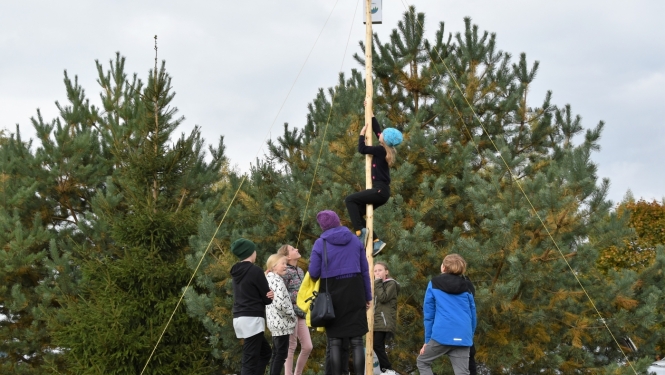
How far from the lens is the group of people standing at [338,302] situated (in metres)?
5.68

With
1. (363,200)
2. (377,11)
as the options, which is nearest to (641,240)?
(377,11)

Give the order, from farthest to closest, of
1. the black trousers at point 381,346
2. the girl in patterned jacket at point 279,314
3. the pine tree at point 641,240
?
the pine tree at point 641,240, the black trousers at point 381,346, the girl in patterned jacket at point 279,314

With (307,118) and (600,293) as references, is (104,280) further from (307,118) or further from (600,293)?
(600,293)

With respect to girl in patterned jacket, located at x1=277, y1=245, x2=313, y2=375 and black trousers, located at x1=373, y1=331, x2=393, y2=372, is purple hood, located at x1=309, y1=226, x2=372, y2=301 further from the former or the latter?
black trousers, located at x1=373, y1=331, x2=393, y2=372

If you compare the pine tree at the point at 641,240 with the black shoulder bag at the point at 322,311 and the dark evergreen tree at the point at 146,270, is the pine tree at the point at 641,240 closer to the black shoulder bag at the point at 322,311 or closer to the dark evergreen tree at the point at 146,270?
the dark evergreen tree at the point at 146,270

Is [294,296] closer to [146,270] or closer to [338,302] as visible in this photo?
[338,302]

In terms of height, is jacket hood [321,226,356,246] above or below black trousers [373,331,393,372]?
above

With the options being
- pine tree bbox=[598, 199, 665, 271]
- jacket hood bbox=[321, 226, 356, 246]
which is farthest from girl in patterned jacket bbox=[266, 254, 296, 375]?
pine tree bbox=[598, 199, 665, 271]

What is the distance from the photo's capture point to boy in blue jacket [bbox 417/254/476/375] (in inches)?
222

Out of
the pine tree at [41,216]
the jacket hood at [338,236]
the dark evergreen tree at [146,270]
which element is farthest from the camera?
the pine tree at [41,216]

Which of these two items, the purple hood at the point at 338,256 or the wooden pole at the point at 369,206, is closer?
the purple hood at the point at 338,256

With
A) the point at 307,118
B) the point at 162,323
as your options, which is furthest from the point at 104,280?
the point at 307,118

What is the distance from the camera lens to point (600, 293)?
26.5 ft

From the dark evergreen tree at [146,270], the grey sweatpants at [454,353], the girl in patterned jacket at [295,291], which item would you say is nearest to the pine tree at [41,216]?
the dark evergreen tree at [146,270]
